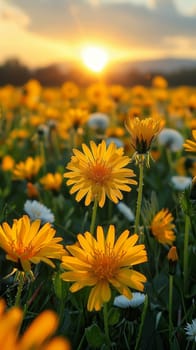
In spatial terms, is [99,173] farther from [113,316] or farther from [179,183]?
[179,183]

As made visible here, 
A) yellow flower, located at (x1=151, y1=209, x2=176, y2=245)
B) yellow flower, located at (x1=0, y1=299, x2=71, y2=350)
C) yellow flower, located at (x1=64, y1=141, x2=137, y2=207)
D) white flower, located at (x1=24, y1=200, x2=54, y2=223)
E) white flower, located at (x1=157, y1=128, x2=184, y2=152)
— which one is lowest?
yellow flower, located at (x1=151, y1=209, x2=176, y2=245)

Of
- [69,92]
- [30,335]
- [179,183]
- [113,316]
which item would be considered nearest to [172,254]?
[113,316]

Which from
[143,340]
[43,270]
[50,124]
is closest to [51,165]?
[50,124]

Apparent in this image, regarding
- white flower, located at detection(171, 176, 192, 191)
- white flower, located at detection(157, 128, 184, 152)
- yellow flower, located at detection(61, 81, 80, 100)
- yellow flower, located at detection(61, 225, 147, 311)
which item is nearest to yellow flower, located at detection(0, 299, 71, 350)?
yellow flower, located at detection(61, 225, 147, 311)

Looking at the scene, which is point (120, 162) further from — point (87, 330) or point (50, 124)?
point (50, 124)

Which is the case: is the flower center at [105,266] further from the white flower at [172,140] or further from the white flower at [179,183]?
the white flower at [172,140]

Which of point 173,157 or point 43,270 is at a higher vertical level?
point 173,157

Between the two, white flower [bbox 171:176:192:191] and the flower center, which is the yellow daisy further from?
white flower [bbox 171:176:192:191]
